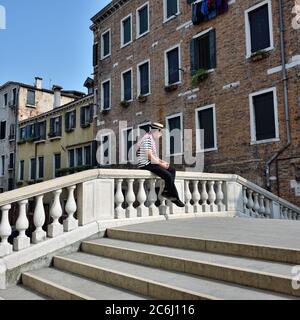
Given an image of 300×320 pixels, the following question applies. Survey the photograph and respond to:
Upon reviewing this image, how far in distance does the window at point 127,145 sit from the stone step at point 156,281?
13.4m

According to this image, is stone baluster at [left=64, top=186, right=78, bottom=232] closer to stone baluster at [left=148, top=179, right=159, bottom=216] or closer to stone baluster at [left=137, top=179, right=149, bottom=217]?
stone baluster at [left=137, top=179, right=149, bottom=217]

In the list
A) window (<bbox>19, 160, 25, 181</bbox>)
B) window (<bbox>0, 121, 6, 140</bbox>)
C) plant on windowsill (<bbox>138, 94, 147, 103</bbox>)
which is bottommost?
window (<bbox>19, 160, 25, 181</bbox>)

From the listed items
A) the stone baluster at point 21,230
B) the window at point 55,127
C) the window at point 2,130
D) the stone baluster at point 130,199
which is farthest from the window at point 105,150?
the window at point 2,130

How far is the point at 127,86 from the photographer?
18.6 m

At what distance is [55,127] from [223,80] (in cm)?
1751

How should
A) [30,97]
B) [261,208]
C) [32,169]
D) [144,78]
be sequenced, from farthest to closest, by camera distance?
[30,97], [32,169], [144,78], [261,208]

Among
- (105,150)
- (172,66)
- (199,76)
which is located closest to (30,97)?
(105,150)

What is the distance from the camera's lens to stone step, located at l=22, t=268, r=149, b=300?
3355 mm

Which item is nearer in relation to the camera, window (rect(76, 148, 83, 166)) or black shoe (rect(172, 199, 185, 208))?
black shoe (rect(172, 199, 185, 208))

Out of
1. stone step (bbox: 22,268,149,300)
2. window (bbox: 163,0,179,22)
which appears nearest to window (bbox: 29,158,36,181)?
window (bbox: 163,0,179,22)

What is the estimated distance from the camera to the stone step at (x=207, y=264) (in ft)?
10.00

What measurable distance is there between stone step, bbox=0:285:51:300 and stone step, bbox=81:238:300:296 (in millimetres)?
1108

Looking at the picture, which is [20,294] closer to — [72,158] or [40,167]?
[72,158]
